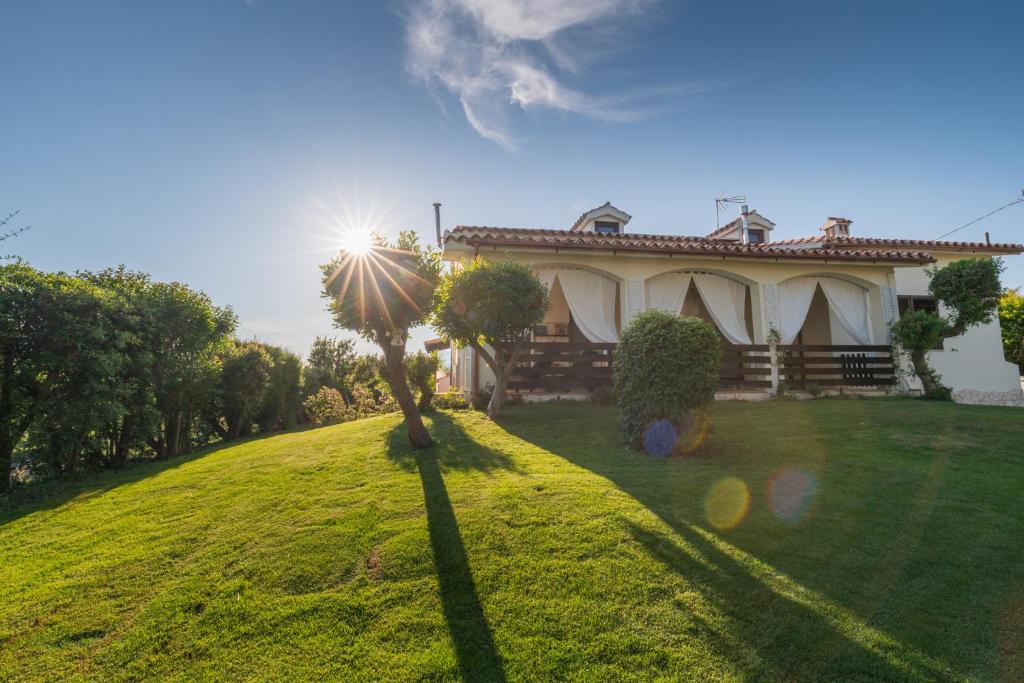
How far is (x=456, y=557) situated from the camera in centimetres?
320

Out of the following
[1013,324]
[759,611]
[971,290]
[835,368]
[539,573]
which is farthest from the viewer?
[1013,324]

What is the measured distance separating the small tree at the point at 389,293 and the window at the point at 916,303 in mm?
15885

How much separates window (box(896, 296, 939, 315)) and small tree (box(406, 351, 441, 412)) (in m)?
15.1

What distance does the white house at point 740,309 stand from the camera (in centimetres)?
1119

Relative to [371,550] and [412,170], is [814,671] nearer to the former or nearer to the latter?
[371,550]

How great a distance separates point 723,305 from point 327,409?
40.2 ft

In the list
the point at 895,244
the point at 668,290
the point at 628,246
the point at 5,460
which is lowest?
the point at 5,460

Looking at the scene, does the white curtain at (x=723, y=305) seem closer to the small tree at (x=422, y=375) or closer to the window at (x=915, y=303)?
the window at (x=915, y=303)

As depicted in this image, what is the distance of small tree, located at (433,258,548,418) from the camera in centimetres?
867

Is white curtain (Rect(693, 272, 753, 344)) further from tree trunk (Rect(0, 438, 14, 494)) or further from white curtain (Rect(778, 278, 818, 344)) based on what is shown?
tree trunk (Rect(0, 438, 14, 494))

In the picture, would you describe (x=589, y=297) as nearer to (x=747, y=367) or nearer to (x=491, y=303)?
(x=491, y=303)

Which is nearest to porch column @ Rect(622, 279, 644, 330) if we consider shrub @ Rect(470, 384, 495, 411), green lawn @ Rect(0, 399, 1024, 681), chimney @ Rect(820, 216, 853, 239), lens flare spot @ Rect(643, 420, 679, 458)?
shrub @ Rect(470, 384, 495, 411)

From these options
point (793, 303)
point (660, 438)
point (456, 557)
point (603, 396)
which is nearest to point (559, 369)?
point (603, 396)

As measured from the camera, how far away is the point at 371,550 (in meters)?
3.40
